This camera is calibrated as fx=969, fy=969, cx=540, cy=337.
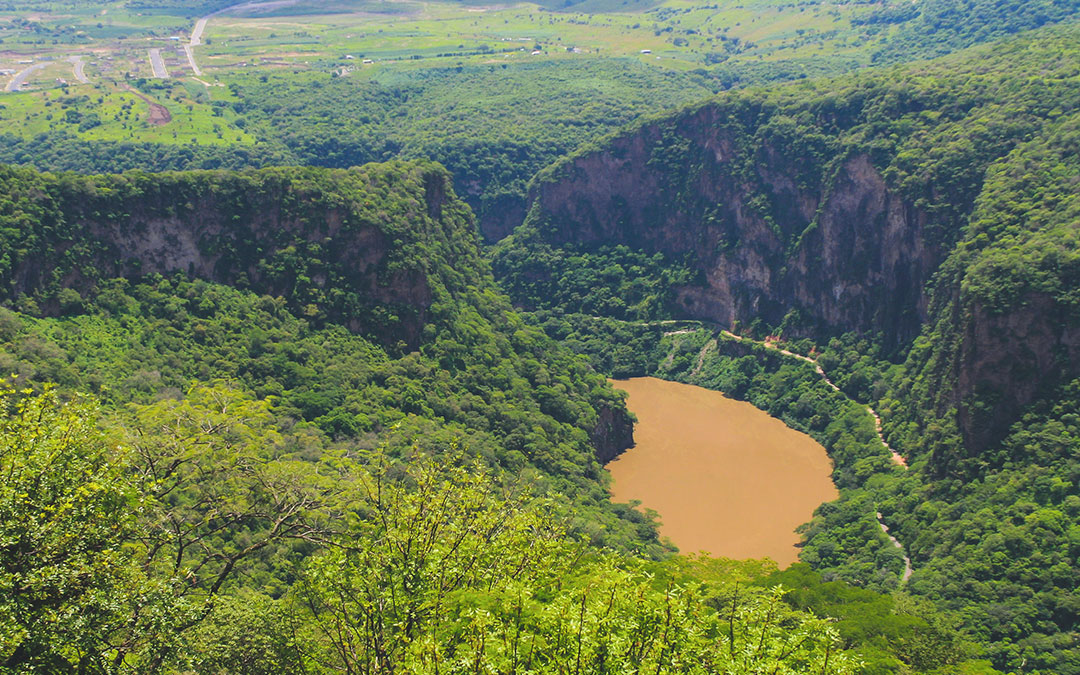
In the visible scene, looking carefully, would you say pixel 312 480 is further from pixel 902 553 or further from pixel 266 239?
pixel 902 553

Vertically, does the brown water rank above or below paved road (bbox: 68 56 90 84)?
below

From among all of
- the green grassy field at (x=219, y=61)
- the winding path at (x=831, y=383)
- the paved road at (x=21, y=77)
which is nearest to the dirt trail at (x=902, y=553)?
the winding path at (x=831, y=383)

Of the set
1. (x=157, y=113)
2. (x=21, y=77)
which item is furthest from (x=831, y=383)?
(x=21, y=77)

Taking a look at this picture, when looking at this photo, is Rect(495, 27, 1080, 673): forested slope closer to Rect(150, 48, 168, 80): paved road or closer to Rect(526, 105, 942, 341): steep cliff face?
Rect(526, 105, 942, 341): steep cliff face

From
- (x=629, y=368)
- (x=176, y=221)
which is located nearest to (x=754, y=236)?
(x=629, y=368)

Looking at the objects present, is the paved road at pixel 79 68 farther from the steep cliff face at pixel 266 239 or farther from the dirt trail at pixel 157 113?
the steep cliff face at pixel 266 239

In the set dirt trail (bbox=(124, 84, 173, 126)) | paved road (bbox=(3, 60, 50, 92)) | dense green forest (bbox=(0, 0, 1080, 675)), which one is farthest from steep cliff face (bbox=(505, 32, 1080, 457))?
paved road (bbox=(3, 60, 50, 92))
